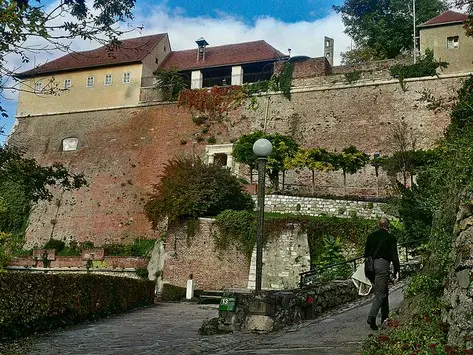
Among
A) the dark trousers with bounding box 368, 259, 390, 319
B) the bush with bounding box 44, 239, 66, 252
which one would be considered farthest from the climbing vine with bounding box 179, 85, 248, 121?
the dark trousers with bounding box 368, 259, 390, 319

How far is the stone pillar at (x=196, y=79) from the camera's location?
4188 cm

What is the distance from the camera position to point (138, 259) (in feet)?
97.6

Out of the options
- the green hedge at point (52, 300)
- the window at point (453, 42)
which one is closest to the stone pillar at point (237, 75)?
the window at point (453, 42)

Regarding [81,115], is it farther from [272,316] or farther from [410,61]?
[272,316]

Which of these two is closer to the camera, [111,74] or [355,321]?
[355,321]

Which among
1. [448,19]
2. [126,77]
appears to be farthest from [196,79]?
[448,19]

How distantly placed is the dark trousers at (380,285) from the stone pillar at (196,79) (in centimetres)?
3384

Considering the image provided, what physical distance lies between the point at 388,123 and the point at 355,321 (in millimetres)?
25139

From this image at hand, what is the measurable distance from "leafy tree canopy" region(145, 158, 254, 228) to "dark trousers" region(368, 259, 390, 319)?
17.3m

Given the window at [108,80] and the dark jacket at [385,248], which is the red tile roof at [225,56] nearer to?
the window at [108,80]

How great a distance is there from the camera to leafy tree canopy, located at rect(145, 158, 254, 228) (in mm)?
26062

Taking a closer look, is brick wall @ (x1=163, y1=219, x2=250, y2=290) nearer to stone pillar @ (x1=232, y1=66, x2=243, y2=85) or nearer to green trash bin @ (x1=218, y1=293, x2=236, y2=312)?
green trash bin @ (x1=218, y1=293, x2=236, y2=312)

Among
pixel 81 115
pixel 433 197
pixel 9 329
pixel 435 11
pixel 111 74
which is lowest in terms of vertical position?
pixel 9 329

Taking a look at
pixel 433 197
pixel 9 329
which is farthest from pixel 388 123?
pixel 9 329
